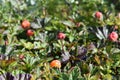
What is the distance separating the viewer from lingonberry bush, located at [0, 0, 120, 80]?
210 cm

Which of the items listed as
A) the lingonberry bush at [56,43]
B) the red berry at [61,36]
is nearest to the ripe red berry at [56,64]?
the lingonberry bush at [56,43]

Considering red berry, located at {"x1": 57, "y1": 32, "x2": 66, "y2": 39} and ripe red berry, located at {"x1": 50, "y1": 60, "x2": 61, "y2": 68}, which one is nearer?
ripe red berry, located at {"x1": 50, "y1": 60, "x2": 61, "y2": 68}

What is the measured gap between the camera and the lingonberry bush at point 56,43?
2096 millimetres

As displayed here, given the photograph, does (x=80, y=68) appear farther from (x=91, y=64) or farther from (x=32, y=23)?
(x=32, y=23)

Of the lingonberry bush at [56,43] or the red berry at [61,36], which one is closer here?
the lingonberry bush at [56,43]

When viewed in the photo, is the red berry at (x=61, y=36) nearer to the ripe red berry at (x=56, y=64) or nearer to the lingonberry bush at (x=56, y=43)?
the lingonberry bush at (x=56, y=43)

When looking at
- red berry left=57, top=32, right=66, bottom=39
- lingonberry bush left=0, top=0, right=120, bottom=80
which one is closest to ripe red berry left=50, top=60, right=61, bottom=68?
lingonberry bush left=0, top=0, right=120, bottom=80

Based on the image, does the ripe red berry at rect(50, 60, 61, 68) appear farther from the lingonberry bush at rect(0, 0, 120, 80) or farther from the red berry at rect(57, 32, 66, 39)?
the red berry at rect(57, 32, 66, 39)

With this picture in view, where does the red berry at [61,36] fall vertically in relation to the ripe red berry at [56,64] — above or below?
above

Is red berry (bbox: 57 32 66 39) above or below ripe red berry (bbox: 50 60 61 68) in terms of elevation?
above

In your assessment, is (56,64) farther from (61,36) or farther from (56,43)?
(61,36)

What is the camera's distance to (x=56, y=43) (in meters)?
2.42

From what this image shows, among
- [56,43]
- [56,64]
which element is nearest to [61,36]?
[56,43]

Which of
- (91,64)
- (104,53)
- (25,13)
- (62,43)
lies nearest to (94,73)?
(91,64)
